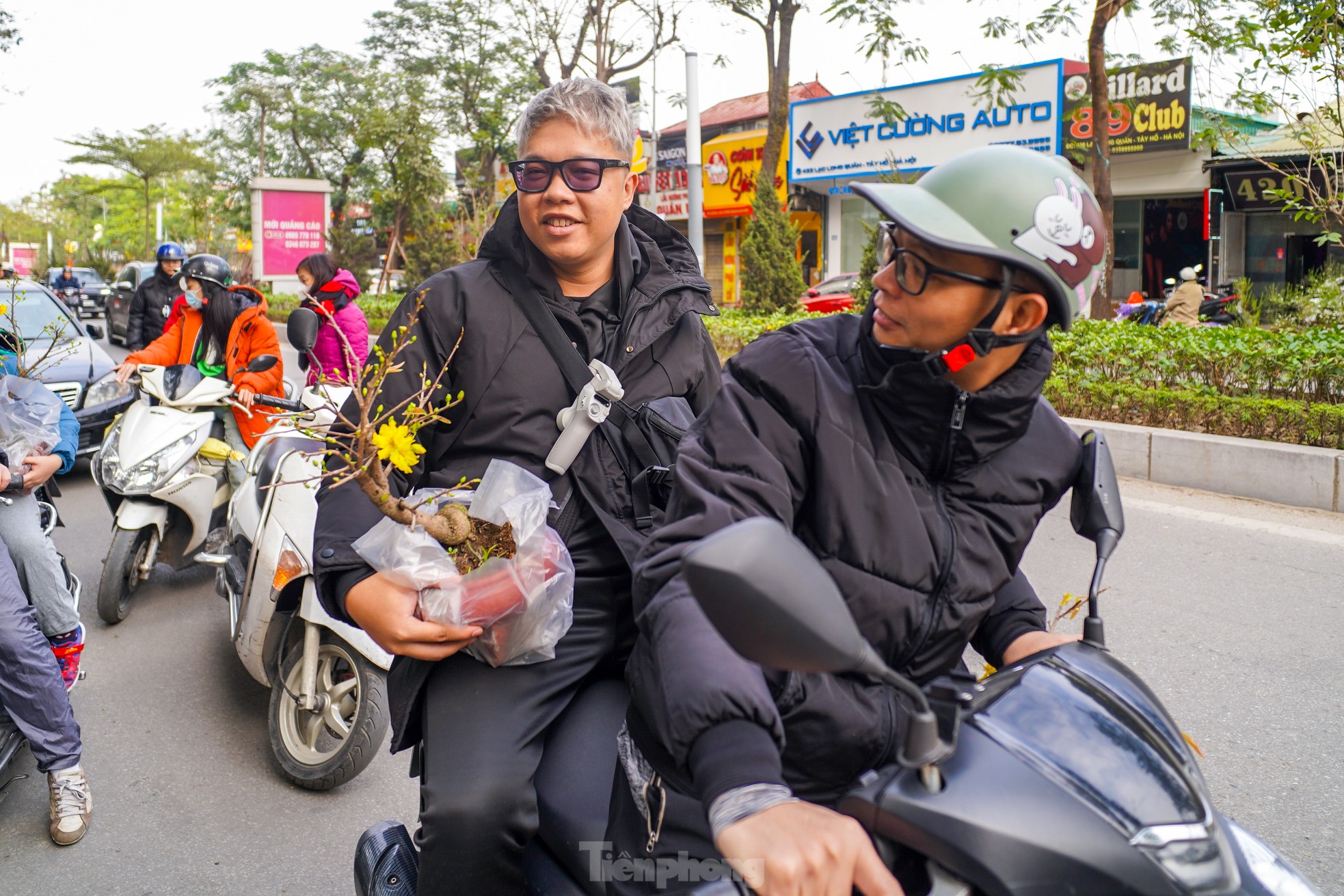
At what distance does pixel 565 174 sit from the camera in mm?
2309

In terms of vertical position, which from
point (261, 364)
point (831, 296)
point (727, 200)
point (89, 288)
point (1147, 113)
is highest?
point (1147, 113)

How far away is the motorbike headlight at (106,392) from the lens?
348 inches

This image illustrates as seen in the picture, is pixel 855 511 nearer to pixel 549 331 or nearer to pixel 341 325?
pixel 549 331

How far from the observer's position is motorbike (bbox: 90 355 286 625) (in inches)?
210

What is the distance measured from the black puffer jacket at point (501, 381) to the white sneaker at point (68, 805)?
1.87 metres

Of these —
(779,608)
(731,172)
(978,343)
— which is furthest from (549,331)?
(731,172)

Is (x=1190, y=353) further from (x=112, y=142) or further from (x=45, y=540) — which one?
(x=112, y=142)

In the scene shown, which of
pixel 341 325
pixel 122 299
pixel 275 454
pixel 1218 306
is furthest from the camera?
pixel 122 299

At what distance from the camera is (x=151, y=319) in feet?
33.5

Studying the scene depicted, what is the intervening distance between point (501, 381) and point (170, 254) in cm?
886

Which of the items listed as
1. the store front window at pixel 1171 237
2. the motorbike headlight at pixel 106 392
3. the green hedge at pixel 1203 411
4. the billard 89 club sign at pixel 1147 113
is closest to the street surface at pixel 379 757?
the green hedge at pixel 1203 411

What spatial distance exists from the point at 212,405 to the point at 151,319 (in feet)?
16.5

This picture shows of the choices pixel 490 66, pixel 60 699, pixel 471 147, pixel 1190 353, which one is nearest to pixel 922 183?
pixel 60 699

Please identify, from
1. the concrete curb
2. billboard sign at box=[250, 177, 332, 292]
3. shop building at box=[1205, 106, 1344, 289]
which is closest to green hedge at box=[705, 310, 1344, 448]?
the concrete curb
